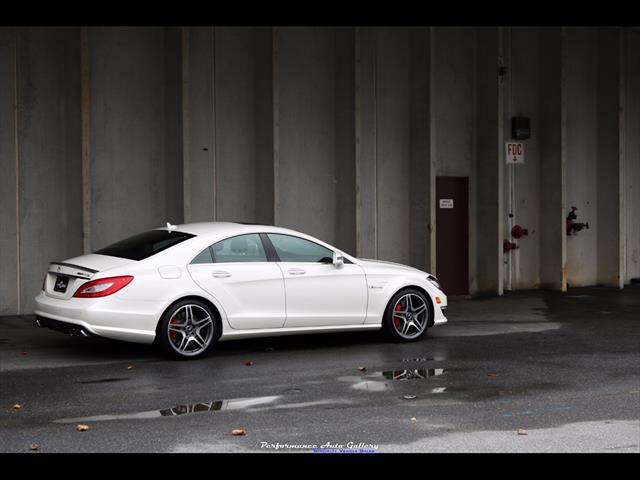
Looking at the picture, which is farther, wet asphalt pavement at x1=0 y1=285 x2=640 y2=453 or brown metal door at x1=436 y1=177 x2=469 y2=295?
brown metal door at x1=436 y1=177 x2=469 y2=295

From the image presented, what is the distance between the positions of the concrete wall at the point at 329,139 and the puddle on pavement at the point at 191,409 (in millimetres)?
7137

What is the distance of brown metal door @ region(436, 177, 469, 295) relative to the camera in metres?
18.2

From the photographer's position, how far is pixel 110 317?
9656 mm

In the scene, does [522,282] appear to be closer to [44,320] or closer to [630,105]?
[630,105]

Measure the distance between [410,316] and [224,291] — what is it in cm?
267

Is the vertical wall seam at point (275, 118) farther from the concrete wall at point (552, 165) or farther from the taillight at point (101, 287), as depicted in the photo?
the concrete wall at point (552, 165)

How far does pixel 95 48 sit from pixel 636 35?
492 inches

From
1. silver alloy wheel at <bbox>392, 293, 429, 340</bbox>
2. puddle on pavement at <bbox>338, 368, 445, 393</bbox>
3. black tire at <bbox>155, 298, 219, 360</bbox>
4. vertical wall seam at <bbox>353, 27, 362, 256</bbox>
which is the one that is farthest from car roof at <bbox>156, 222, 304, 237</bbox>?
vertical wall seam at <bbox>353, 27, 362, 256</bbox>

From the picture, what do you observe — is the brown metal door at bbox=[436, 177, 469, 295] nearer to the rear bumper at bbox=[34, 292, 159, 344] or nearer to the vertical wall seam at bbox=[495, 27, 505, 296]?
the vertical wall seam at bbox=[495, 27, 505, 296]

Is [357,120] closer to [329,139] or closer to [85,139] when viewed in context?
[329,139]

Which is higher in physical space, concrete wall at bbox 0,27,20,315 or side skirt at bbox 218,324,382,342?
concrete wall at bbox 0,27,20,315

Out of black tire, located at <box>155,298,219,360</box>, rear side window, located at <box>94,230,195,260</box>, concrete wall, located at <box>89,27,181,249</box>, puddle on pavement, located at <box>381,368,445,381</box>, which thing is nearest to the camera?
puddle on pavement, located at <box>381,368,445,381</box>

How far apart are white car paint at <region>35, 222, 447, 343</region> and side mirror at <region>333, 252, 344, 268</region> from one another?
0.07 metres
